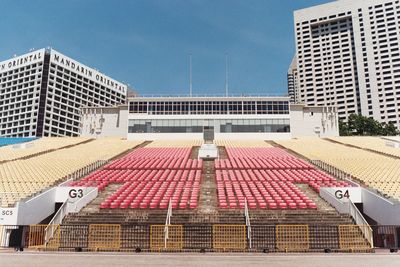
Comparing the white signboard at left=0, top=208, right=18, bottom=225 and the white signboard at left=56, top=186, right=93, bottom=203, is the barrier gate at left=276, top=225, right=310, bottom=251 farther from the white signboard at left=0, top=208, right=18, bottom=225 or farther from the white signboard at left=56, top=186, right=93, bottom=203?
the white signboard at left=0, top=208, right=18, bottom=225

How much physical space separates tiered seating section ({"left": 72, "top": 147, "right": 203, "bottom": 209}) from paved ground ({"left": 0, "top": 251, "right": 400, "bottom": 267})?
5.38m

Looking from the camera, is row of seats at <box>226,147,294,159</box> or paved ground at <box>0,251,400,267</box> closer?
paved ground at <box>0,251,400,267</box>

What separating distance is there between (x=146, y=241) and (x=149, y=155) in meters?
21.2

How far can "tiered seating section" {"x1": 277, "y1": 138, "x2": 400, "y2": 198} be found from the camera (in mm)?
20156

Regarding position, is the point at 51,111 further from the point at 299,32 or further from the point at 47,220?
the point at 299,32

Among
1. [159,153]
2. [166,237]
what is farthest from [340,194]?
[159,153]

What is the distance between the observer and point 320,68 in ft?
468

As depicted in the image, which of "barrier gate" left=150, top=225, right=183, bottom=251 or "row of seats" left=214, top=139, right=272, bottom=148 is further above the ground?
"row of seats" left=214, top=139, right=272, bottom=148

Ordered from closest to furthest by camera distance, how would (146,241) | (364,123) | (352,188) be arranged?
(146,241) → (352,188) → (364,123)

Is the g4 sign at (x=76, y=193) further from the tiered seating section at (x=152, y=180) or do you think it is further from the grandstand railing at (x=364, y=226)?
the grandstand railing at (x=364, y=226)

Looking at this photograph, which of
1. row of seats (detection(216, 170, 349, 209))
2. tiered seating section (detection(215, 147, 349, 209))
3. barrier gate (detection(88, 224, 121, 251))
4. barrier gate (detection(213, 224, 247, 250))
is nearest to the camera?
barrier gate (detection(213, 224, 247, 250))

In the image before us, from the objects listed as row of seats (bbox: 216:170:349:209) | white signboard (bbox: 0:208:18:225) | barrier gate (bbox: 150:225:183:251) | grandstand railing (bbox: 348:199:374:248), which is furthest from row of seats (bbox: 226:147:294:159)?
white signboard (bbox: 0:208:18:225)

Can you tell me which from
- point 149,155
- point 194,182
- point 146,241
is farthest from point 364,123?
point 146,241

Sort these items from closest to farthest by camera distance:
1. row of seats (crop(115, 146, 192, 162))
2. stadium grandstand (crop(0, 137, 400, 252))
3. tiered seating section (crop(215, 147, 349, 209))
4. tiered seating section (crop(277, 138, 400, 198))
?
stadium grandstand (crop(0, 137, 400, 252)), tiered seating section (crop(215, 147, 349, 209)), tiered seating section (crop(277, 138, 400, 198)), row of seats (crop(115, 146, 192, 162))
